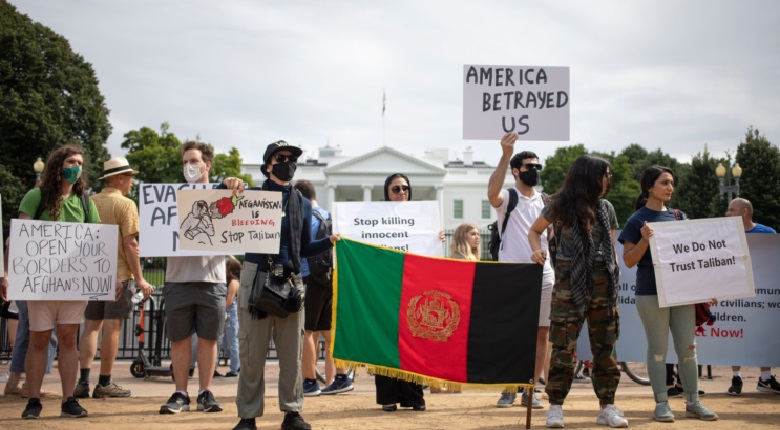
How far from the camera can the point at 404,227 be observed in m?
8.77

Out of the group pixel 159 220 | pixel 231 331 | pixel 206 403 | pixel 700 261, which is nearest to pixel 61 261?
pixel 159 220

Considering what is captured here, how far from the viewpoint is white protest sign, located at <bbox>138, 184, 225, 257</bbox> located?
7.11 meters

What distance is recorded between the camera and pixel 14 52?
41.8m

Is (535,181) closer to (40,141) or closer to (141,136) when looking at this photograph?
(40,141)

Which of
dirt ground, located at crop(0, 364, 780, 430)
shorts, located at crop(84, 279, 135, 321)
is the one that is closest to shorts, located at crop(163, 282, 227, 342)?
dirt ground, located at crop(0, 364, 780, 430)

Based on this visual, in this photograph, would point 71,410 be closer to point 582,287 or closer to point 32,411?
point 32,411

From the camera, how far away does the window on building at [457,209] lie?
9215cm

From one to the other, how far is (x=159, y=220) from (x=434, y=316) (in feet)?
9.21

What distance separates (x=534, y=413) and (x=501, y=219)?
69.6 inches

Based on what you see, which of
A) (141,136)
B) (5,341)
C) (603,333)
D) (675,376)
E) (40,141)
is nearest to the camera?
(603,333)

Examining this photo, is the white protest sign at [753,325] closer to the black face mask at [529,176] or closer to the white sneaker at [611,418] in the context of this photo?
the black face mask at [529,176]

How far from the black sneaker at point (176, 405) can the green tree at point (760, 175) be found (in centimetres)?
3431

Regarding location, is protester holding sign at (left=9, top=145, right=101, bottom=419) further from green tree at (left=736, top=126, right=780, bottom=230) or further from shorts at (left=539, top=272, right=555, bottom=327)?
green tree at (left=736, top=126, right=780, bottom=230)

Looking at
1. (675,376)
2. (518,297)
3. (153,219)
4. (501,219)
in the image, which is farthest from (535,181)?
(153,219)
